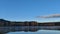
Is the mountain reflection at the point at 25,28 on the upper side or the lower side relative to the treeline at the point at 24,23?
lower

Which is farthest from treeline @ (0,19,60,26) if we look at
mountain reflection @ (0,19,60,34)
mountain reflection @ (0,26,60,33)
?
mountain reflection @ (0,26,60,33)

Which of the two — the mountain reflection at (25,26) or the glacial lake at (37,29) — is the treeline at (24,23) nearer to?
the mountain reflection at (25,26)

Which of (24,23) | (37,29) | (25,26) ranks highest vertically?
(24,23)

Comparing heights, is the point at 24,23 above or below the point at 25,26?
above

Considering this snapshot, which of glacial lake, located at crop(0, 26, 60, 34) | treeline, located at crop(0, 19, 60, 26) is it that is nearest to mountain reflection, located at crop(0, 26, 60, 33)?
glacial lake, located at crop(0, 26, 60, 34)

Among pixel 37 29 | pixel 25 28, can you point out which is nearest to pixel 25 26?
pixel 25 28

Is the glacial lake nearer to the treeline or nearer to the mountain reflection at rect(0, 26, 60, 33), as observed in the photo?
the mountain reflection at rect(0, 26, 60, 33)

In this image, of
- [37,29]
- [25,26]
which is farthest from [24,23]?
[37,29]

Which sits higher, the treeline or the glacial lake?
the treeline

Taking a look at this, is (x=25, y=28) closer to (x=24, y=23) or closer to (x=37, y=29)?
(x=24, y=23)

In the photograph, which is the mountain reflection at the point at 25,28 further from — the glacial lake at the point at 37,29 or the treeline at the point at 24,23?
the treeline at the point at 24,23

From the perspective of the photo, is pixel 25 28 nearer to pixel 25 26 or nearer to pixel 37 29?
pixel 25 26

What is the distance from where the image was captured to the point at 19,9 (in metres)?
5.59

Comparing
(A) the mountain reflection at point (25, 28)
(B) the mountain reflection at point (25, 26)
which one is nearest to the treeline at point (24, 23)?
(B) the mountain reflection at point (25, 26)
